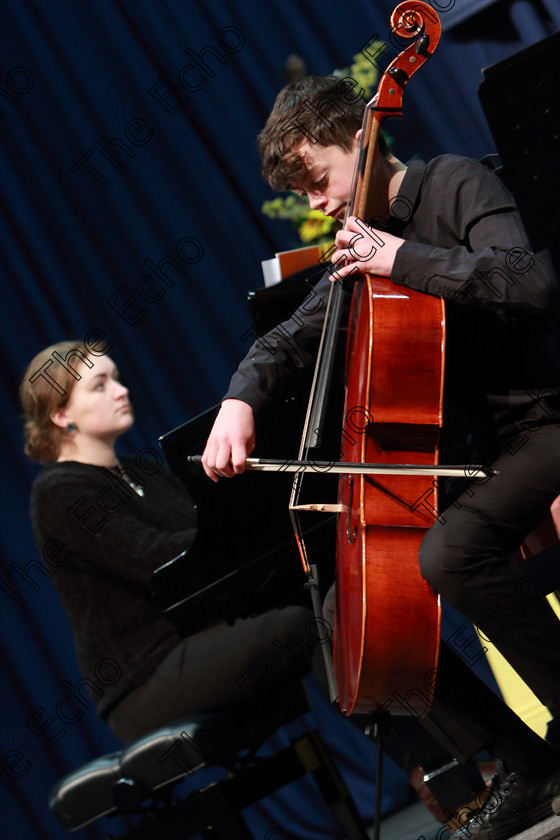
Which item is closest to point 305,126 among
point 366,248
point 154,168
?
point 366,248

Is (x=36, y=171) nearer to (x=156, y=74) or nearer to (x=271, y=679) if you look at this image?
(x=156, y=74)

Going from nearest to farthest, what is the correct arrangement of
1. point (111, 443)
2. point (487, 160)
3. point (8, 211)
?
1. point (487, 160)
2. point (111, 443)
3. point (8, 211)

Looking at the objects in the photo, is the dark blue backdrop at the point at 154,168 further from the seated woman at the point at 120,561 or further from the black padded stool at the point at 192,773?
the black padded stool at the point at 192,773

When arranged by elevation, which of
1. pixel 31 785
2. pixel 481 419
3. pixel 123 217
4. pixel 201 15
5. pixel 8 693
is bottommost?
pixel 31 785

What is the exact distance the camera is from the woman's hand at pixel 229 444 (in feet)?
4.67

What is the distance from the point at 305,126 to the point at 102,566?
1129 mm

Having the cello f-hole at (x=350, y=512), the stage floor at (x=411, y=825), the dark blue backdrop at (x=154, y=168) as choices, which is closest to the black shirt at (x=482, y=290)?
the cello f-hole at (x=350, y=512)

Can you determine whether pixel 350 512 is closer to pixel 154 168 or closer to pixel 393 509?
pixel 393 509

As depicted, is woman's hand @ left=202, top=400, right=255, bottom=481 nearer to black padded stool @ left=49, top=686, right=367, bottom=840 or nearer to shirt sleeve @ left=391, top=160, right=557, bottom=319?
shirt sleeve @ left=391, top=160, right=557, bottom=319

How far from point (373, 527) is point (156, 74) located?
224 cm

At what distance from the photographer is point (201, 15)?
9.87 ft

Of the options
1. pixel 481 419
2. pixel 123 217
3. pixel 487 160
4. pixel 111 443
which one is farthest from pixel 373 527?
pixel 123 217

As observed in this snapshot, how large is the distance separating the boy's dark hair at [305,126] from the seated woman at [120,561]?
887 mm

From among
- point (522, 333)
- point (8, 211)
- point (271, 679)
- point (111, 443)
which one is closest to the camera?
point (522, 333)
